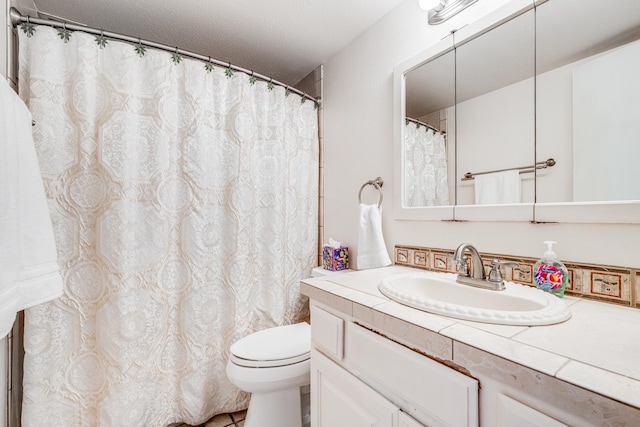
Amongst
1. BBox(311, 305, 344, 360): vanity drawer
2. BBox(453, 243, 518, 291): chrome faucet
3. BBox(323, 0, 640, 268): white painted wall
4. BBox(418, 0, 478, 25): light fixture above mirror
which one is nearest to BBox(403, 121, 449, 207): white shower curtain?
BBox(323, 0, 640, 268): white painted wall

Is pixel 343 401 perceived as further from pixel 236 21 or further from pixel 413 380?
pixel 236 21

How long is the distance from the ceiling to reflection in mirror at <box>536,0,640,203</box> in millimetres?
800

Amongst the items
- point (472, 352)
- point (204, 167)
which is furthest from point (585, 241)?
point (204, 167)

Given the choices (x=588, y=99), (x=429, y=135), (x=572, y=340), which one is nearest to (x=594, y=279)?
(x=572, y=340)

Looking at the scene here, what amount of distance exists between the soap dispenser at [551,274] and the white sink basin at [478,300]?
3 cm

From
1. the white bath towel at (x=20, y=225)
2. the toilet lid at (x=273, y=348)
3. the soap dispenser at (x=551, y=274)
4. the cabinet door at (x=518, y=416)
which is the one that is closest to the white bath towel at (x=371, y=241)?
the toilet lid at (x=273, y=348)

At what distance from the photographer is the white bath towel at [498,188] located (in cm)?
98

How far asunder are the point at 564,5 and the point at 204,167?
1557 mm

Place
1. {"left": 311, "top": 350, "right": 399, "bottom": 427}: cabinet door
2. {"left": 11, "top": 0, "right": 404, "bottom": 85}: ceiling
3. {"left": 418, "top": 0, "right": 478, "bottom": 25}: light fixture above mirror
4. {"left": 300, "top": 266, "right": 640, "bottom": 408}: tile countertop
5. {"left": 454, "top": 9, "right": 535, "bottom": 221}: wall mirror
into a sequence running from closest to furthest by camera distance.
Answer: {"left": 300, "top": 266, "right": 640, "bottom": 408}: tile countertop → {"left": 311, "top": 350, "right": 399, "bottom": 427}: cabinet door → {"left": 454, "top": 9, "right": 535, "bottom": 221}: wall mirror → {"left": 418, "top": 0, "right": 478, "bottom": 25}: light fixture above mirror → {"left": 11, "top": 0, "right": 404, "bottom": 85}: ceiling

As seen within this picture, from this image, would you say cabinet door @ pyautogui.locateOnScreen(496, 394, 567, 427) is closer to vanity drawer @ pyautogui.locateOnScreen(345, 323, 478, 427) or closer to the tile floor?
vanity drawer @ pyautogui.locateOnScreen(345, 323, 478, 427)

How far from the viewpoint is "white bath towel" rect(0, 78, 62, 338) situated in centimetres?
76

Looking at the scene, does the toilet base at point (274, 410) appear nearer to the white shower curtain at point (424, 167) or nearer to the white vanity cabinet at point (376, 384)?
the white vanity cabinet at point (376, 384)

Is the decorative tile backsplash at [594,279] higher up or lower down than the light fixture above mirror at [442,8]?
lower down

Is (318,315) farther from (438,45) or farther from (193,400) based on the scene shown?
(438,45)
